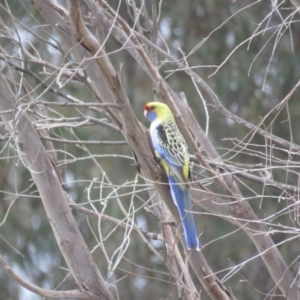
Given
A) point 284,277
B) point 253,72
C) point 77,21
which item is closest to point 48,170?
point 77,21

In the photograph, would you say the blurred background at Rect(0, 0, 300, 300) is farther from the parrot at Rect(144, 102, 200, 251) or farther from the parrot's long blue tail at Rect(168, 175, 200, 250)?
the parrot's long blue tail at Rect(168, 175, 200, 250)

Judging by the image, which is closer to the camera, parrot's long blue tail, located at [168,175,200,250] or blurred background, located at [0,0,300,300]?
parrot's long blue tail, located at [168,175,200,250]

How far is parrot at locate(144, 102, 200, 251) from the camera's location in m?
2.40

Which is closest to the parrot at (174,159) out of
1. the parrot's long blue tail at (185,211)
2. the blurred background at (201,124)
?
the parrot's long blue tail at (185,211)

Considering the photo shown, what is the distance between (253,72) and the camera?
273 inches

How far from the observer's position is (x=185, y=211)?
2.32 meters

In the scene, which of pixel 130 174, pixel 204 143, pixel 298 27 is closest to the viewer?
pixel 204 143

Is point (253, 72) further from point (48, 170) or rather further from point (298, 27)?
point (48, 170)

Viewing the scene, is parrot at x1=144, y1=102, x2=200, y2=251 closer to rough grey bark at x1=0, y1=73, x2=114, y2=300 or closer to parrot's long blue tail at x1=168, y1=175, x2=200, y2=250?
parrot's long blue tail at x1=168, y1=175, x2=200, y2=250

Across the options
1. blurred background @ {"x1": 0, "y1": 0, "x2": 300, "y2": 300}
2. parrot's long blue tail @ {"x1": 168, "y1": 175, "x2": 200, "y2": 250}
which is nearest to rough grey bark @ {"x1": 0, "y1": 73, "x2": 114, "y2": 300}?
parrot's long blue tail @ {"x1": 168, "y1": 175, "x2": 200, "y2": 250}

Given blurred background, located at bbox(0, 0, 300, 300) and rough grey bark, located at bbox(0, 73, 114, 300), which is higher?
rough grey bark, located at bbox(0, 73, 114, 300)

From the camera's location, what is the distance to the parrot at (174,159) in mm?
2400

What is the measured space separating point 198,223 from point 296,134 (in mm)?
1263

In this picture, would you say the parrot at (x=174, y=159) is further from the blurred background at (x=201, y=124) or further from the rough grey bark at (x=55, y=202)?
the blurred background at (x=201, y=124)
